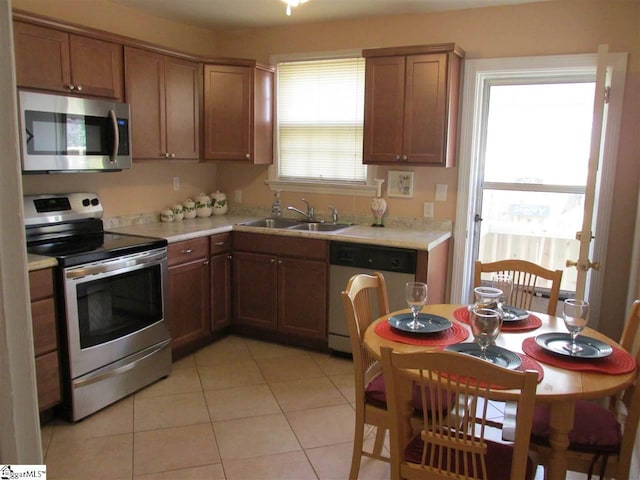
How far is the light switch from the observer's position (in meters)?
3.83

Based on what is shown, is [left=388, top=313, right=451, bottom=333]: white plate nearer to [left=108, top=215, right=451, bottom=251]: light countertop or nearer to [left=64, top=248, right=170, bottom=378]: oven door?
[left=108, top=215, right=451, bottom=251]: light countertop

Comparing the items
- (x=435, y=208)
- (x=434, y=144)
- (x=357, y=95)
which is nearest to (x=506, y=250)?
(x=435, y=208)

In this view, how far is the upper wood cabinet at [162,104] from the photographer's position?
3432 millimetres

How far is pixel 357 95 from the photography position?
405 centimetres

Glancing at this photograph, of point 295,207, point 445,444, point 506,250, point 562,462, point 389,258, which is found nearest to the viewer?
point 445,444

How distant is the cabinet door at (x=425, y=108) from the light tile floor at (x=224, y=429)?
157 cm

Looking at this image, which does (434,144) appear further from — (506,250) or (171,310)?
(171,310)

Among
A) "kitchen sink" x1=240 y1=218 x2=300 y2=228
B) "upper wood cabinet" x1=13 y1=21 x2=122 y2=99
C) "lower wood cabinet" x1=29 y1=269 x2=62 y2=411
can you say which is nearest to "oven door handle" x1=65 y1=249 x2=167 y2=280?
"lower wood cabinet" x1=29 y1=269 x2=62 y2=411

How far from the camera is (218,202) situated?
450cm

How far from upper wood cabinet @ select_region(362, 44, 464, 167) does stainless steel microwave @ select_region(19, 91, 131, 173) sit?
5.44ft

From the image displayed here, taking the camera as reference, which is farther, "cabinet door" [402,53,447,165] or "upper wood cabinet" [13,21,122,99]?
"cabinet door" [402,53,447,165]

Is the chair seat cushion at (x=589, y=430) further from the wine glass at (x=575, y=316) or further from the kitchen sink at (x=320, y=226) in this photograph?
the kitchen sink at (x=320, y=226)

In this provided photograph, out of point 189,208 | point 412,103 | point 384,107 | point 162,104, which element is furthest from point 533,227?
point 162,104

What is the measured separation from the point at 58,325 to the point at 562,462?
7.80 feet
